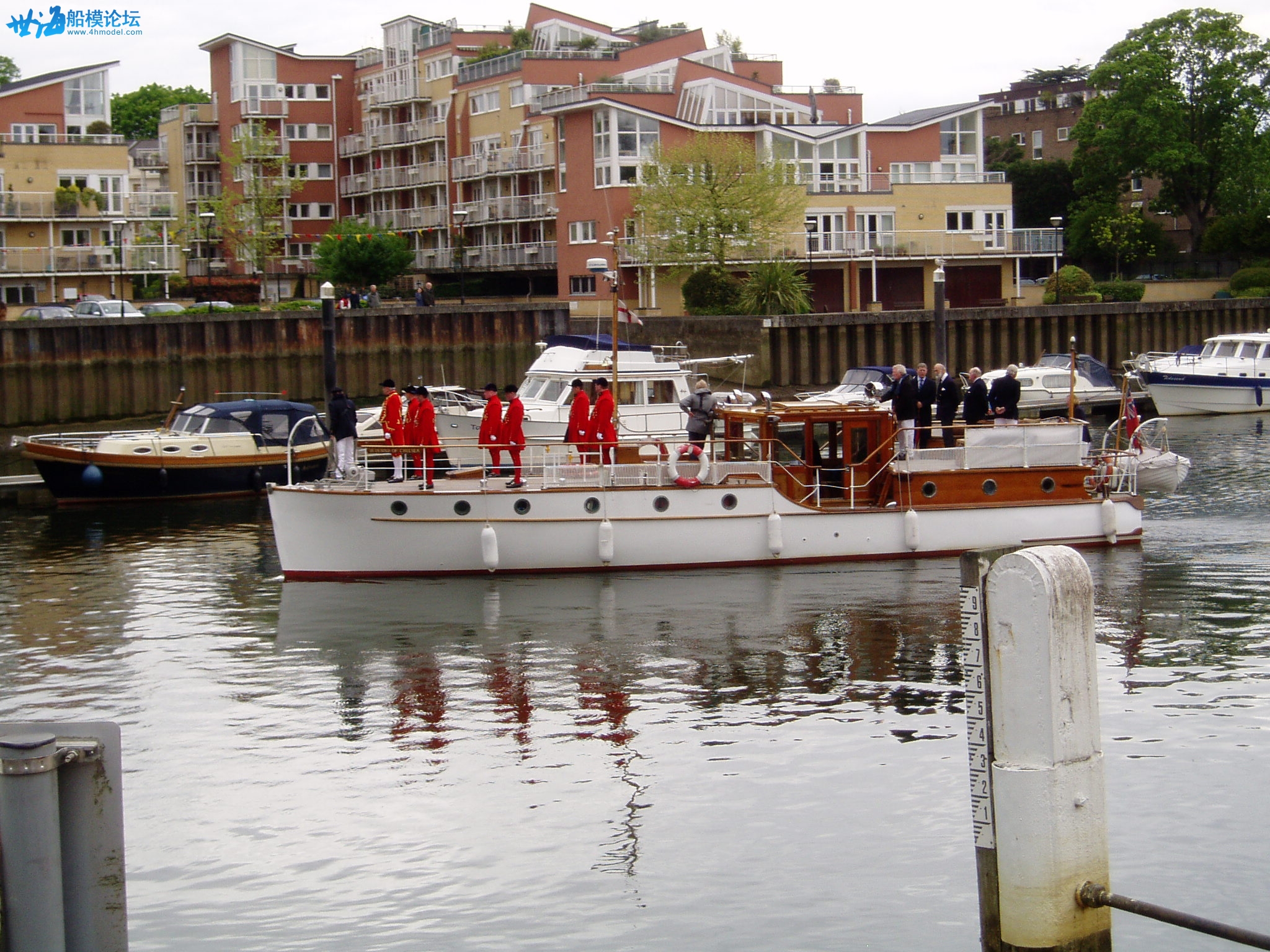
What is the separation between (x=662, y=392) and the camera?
27.7 metres

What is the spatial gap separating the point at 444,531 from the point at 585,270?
4390 centimetres

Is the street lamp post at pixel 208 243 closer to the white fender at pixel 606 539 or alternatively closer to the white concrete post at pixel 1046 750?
the white fender at pixel 606 539

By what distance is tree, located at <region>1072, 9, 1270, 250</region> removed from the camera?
242 ft

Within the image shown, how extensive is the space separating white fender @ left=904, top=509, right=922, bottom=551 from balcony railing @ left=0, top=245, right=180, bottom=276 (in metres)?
47.0

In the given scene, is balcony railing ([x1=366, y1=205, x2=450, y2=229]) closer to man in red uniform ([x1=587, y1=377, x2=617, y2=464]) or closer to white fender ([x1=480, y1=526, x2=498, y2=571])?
man in red uniform ([x1=587, y1=377, x2=617, y2=464])

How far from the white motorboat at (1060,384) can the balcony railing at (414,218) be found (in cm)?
3836

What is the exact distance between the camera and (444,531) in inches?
851

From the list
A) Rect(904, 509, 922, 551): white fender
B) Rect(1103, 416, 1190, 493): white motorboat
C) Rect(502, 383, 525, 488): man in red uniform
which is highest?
Rect(502, 383, 525, 488): man in red uniform

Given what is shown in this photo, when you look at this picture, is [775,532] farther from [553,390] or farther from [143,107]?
[143,107]

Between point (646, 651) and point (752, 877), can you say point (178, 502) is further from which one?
point (752, 877)

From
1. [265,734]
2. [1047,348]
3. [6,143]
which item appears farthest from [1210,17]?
[265,734]

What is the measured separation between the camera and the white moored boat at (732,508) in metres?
21.6

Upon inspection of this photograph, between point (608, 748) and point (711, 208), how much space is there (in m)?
45.6

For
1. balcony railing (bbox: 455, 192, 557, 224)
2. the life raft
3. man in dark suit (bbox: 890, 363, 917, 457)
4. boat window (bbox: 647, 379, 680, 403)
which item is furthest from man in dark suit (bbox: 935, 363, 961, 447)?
balcony railing (bbox: 455, 192, 557, 224)
